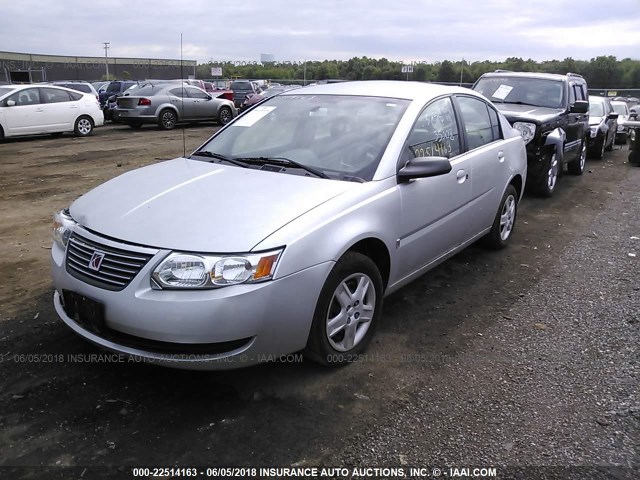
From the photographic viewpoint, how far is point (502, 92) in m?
9.44

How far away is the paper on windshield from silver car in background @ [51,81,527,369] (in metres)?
0.02

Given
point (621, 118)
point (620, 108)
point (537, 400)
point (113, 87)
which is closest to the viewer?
point (537, 400)

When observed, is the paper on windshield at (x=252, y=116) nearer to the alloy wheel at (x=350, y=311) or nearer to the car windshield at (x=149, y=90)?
the alloy wheel at (x=350, y=311)

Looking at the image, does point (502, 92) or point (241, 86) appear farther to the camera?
point (241, 86)

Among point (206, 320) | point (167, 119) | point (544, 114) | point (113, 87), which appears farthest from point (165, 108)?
point (206, 320)

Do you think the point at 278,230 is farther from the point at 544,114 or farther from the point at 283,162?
→ the point at 544,114

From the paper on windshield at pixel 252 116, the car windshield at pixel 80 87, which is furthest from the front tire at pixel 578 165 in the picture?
the car windshield at pixel 80 87

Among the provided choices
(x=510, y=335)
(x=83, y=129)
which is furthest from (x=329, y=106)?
(x=83, y=129)

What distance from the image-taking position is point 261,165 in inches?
150

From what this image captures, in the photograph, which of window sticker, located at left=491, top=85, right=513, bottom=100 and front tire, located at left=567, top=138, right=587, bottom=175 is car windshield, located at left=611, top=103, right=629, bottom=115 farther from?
window sticker, located at left=491, top=85, right=513, bottom=100

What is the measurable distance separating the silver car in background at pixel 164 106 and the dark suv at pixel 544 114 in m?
11.4

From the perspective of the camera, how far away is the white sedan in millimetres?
14367

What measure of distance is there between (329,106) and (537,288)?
2392 mm

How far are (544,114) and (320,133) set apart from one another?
19.0 feet
